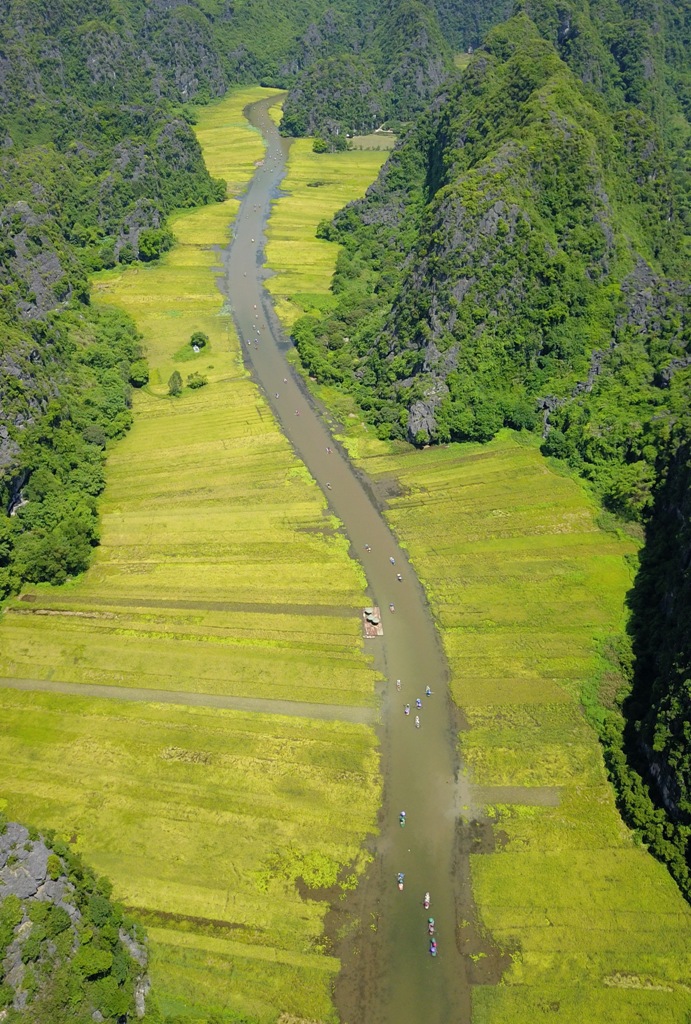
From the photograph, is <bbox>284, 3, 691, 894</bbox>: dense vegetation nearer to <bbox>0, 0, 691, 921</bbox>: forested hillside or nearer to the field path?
<bbox>0, 0, 691, 921</bbox>: forested hillside

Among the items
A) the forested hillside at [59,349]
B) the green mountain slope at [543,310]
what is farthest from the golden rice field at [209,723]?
the green mountain slope at [543,310]

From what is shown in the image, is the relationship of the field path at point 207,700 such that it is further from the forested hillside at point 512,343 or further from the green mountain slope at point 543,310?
the green mountain slope at point 543,310

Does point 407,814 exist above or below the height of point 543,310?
below

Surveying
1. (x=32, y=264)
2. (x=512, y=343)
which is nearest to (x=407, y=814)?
(x=512, y=343)

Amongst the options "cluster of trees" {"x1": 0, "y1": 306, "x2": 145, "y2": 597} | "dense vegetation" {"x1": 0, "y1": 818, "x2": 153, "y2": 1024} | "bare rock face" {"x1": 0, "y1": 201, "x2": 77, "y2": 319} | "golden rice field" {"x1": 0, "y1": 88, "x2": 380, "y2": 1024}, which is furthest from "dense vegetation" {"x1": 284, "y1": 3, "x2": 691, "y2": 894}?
"bare rock face" {"x1": 0, "y1": 201, "x2": 77, "y2": 319}

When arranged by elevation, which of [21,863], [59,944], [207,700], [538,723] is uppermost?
[21,863]

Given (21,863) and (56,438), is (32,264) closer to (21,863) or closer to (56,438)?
(56,438)
